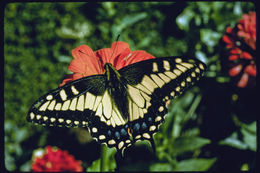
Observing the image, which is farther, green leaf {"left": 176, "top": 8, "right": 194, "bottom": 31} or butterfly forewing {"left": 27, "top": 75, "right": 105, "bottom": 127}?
green leaf {"left": 176, "top": 8, "right": 194, "bottom": 31}

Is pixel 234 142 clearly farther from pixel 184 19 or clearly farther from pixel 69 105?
pixel 69 105

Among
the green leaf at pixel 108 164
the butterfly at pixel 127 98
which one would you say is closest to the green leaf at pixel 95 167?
the green leaf at pixel 108 164

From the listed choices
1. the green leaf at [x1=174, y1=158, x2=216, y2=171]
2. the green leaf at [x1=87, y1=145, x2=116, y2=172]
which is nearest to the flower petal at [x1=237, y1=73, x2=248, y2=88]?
the green leaf at [x1=174, y1=158, x2=216, y2=171]

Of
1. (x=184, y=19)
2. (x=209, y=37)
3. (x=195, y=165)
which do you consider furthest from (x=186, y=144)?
(x=184, y=19)

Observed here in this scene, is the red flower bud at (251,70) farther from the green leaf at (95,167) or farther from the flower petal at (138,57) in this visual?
the green leaf at (95,167)

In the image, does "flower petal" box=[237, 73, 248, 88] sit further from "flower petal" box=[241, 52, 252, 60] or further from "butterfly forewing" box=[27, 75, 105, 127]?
"butterfly forewing" box=[27, 75, 105, 127]

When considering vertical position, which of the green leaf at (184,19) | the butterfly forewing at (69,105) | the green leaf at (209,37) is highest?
the green leaf at (184,19)
